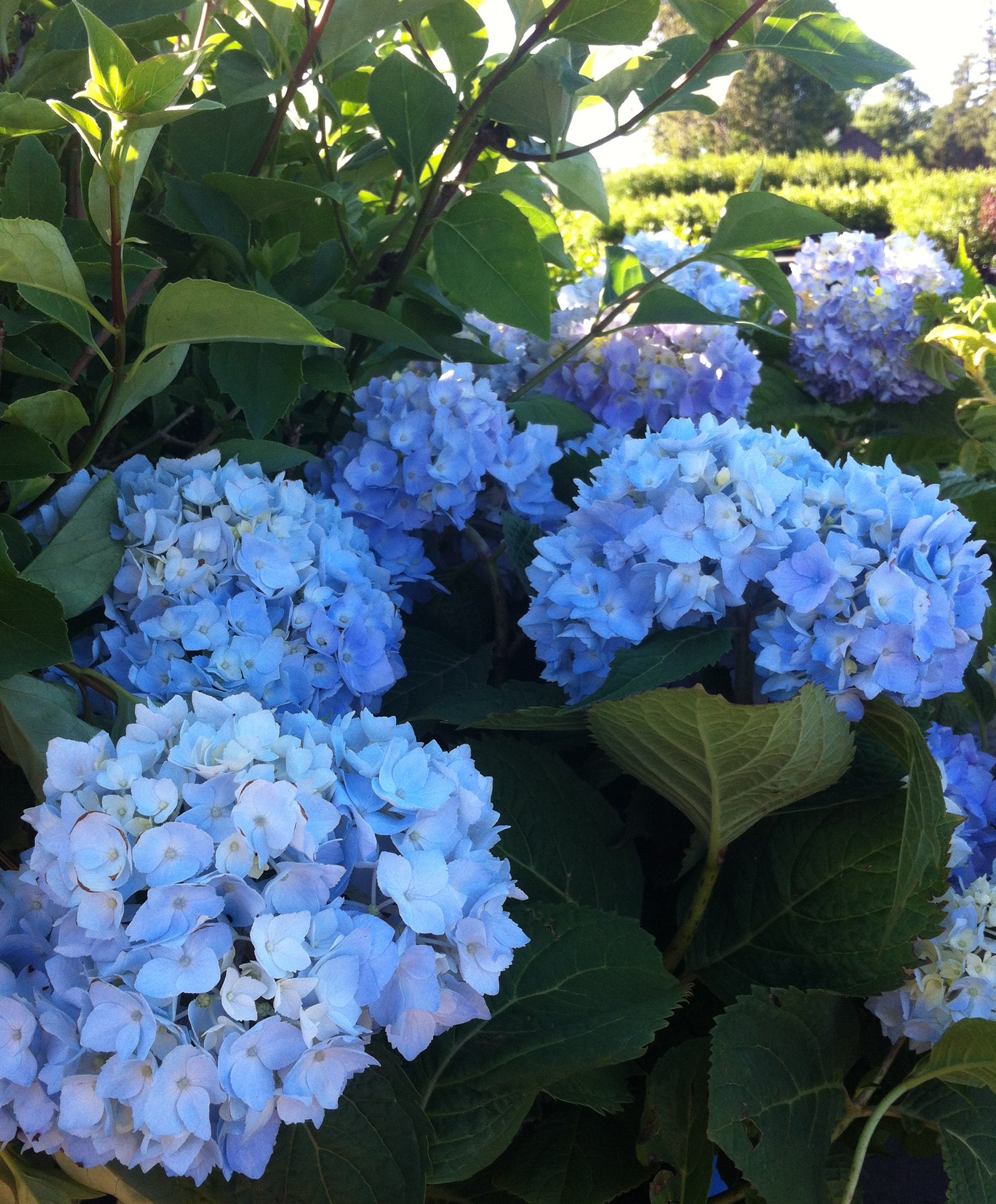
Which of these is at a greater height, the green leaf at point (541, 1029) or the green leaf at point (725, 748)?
the green leaf at point (725, 748)

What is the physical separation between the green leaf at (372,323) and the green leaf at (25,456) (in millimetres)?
237

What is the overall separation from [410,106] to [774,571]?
42 centimetres

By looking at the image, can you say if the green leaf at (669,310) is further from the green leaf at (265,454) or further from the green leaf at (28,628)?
the green leaf at (28,628)

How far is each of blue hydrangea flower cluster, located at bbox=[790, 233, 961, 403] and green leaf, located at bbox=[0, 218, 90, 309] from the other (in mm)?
979

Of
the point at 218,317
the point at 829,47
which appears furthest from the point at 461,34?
the point at 218,317

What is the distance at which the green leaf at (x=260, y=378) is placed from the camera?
692mm

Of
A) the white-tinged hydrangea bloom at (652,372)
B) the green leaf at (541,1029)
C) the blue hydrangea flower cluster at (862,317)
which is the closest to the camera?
the green leaf at (541,1029)

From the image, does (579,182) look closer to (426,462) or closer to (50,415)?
(426,462)

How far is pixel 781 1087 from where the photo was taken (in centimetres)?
61

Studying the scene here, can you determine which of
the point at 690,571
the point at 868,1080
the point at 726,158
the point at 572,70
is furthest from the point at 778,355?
the point at 726,158

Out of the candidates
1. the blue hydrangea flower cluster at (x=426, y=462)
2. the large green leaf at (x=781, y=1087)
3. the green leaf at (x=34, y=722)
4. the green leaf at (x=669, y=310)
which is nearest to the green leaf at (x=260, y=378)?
the blue hydrangea flower cluster at (x=426, y=462)

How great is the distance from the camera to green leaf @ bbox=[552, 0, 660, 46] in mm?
698

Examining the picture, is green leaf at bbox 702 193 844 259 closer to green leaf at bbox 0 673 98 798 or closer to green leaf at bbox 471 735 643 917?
green leaf at bbox 471 735 643 917

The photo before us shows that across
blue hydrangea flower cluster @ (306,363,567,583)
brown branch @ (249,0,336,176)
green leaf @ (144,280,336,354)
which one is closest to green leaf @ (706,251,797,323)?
blue hydrangea flower cluster @ (306,363,567,583)
